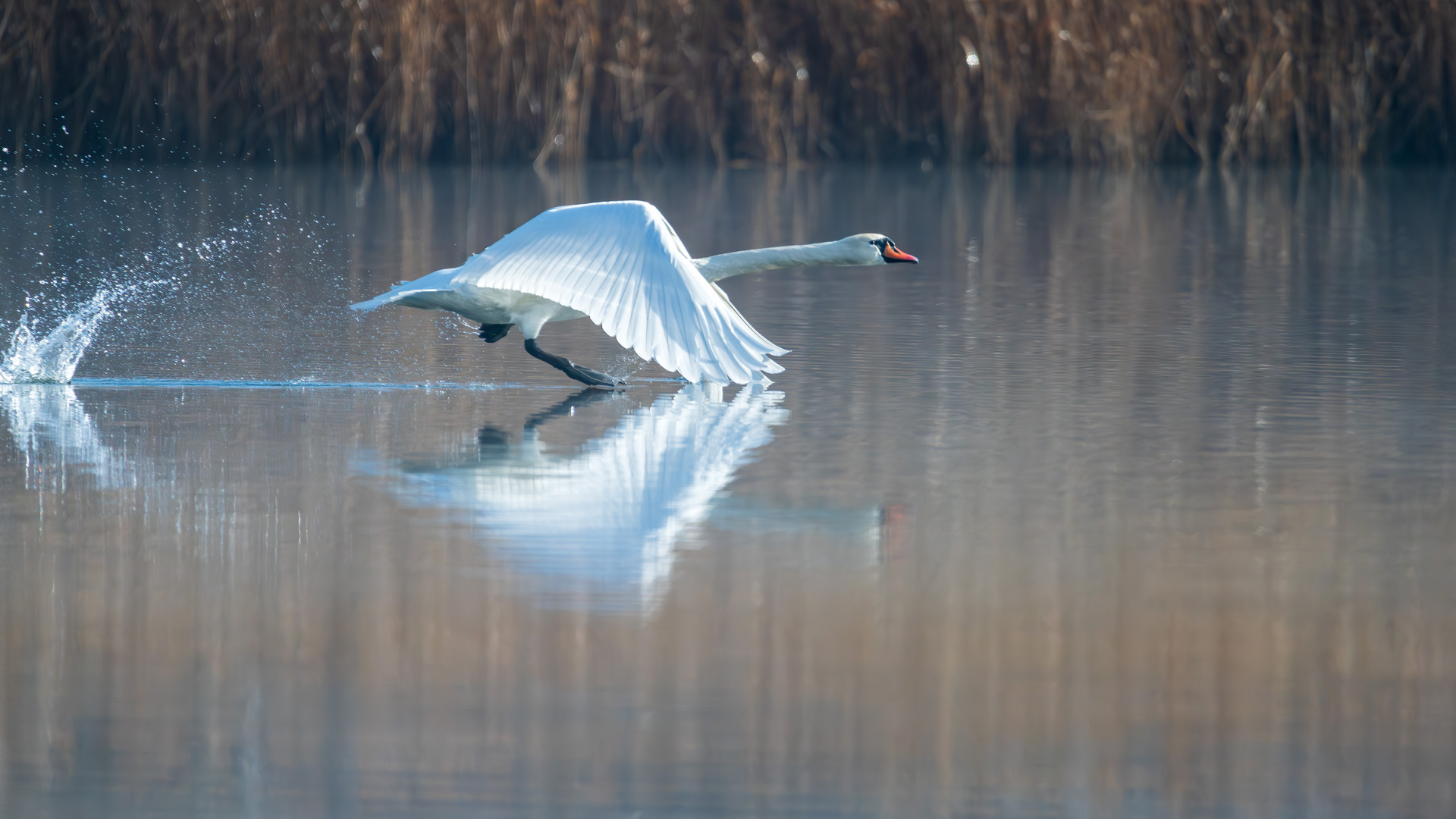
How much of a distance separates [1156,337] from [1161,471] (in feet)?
8.45

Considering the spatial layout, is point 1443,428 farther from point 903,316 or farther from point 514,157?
point 514,157

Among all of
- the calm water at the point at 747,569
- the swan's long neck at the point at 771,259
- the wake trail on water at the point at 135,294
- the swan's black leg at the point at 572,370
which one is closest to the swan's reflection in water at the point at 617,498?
the calm water at the point at 747,569

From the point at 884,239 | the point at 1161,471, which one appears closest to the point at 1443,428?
the point at 1161,471

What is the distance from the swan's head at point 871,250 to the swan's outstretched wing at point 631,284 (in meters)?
0.86

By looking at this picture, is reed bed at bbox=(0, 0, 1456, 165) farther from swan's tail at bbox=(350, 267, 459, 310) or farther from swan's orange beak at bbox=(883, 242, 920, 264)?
swan's tail at bbox=(350, 267, 459, 310)

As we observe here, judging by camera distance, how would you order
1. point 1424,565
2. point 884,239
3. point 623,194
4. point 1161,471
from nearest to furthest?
point 1424,565
point 1161,471
point 884,239
point 623,194

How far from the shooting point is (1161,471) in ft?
15.9

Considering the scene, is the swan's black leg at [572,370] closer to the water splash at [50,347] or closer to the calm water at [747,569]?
the calm water at [747,569]

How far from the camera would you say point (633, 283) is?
584 centimetres

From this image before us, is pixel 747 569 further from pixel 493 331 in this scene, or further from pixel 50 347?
pixel 50 347

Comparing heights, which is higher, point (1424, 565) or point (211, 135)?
point (211, 135)

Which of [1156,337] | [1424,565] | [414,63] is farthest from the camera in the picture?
[414,63]

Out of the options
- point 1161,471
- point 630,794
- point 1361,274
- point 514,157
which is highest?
point 514,157

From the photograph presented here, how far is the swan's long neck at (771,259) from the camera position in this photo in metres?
6.41
